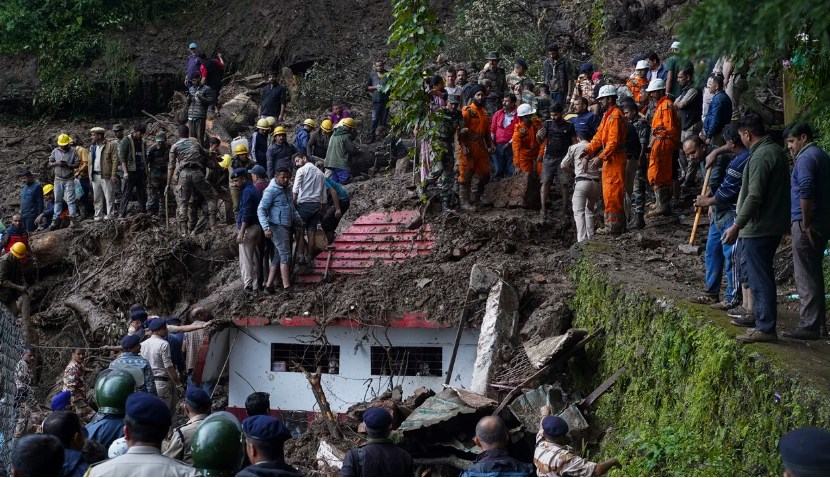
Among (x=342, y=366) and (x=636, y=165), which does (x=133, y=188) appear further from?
(x=636, y=165)

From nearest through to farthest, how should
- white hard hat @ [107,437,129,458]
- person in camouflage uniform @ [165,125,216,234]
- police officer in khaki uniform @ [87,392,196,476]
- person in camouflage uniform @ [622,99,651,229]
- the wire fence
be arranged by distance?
police officer in khaki uniform @ [87,392,196,476]
white hard hat @ [107,437,129,458]
the wire fence
person in camouflage uniform @ [622,99,651,229]
person in camouflage uniform @ [165,125,216,234]

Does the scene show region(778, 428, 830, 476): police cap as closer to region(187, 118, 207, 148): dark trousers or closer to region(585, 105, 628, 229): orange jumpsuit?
region(585, 105, 628, 229): orange jumpsuit

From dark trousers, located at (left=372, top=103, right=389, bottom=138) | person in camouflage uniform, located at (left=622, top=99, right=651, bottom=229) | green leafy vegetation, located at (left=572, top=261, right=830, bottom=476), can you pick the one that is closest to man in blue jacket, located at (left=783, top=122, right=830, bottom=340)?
green leafy vegetation, located at (left=572, top=261, right=830, bottom=476)

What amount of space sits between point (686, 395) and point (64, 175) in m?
15.3

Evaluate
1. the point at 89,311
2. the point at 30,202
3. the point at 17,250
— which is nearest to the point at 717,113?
the point at 89,311

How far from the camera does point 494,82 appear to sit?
62.0 feet

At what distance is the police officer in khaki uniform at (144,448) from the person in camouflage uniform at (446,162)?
398 inches

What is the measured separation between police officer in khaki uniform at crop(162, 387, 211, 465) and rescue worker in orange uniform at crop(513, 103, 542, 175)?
896cm

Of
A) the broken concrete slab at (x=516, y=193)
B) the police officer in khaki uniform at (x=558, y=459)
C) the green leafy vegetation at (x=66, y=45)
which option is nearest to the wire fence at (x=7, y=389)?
the police officer in khaki uniform at (x=558, y=459)

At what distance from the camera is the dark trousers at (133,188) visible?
64.2 ft

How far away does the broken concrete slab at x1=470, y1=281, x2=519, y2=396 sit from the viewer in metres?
12.2

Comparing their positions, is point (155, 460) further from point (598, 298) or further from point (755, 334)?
point (598, 298)

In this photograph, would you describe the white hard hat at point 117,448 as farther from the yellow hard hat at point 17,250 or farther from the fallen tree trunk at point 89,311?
the yellow hard hat at point 17,250

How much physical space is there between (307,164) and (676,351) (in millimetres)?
6968
